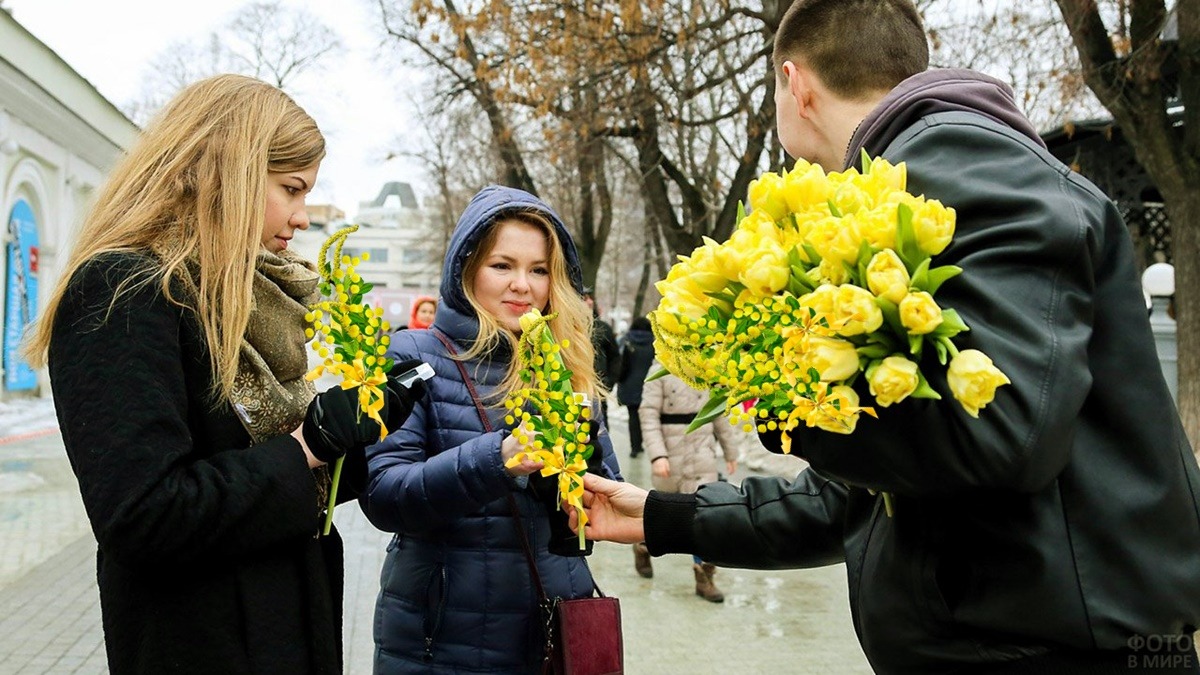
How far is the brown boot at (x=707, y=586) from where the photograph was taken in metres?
6.77

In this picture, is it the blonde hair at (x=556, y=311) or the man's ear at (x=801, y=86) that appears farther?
the blonde hair at (x=556, y=311)

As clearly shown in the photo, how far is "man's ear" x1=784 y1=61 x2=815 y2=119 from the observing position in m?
2.20

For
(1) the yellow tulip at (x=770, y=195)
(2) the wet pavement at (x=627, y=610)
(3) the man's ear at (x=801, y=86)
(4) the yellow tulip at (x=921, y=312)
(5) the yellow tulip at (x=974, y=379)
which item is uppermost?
(3) the man's ear at (x=801, y=86)

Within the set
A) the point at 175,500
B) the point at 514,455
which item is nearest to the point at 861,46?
the point at 514,455

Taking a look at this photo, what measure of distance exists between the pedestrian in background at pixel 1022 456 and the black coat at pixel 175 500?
3.30 ft

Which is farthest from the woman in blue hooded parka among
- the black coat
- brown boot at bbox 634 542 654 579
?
brown boot at bbox 634 542 654 579

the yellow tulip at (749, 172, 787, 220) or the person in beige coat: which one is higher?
the yellow tulip at (749, 172, 787, 220)

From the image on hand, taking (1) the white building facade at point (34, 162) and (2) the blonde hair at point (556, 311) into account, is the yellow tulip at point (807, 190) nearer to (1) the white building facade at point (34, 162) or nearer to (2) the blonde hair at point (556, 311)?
(2) the blonde hair at point (556, 311)

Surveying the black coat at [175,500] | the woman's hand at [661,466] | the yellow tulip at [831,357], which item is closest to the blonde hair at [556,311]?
the black coat at [175,500]

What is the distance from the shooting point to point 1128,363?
163cm

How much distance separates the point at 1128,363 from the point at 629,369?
1188 cm

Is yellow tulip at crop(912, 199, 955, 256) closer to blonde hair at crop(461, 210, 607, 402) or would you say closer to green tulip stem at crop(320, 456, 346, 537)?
green tulip stem at crop(320, 456, 346, 537)

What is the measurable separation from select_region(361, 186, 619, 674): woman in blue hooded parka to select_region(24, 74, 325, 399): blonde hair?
0.75 m

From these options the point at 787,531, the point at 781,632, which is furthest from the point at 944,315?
the point at 781,632
